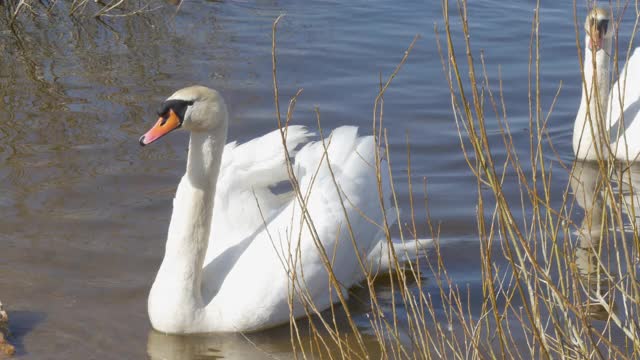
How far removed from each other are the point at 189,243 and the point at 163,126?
2.03 feet

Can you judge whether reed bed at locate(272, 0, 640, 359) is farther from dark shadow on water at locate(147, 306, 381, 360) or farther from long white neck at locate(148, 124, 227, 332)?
long white neck at locate(148, 124, 227, 332)

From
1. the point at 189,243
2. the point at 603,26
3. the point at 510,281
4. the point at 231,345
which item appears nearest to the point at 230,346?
the point at 231,345

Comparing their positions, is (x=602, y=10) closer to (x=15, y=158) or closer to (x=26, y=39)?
(x=15, y=158)

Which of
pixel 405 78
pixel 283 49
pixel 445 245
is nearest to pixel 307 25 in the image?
pixel 283 49

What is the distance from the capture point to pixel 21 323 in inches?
211

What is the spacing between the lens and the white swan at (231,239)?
17.2 ft

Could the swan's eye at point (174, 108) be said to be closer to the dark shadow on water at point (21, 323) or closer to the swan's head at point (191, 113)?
the swan's head at point (191, 113)

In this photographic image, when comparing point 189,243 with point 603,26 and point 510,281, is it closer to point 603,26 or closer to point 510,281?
point 510,281

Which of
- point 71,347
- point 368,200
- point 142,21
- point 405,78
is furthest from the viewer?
point 142,21

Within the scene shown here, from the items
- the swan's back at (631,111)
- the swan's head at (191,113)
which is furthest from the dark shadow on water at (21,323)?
the swan's back at (631,111)

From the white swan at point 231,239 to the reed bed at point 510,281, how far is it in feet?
0.60

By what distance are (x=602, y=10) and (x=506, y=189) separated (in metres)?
1.80

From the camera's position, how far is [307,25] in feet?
37.2

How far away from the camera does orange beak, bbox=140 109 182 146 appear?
16.4 feet
